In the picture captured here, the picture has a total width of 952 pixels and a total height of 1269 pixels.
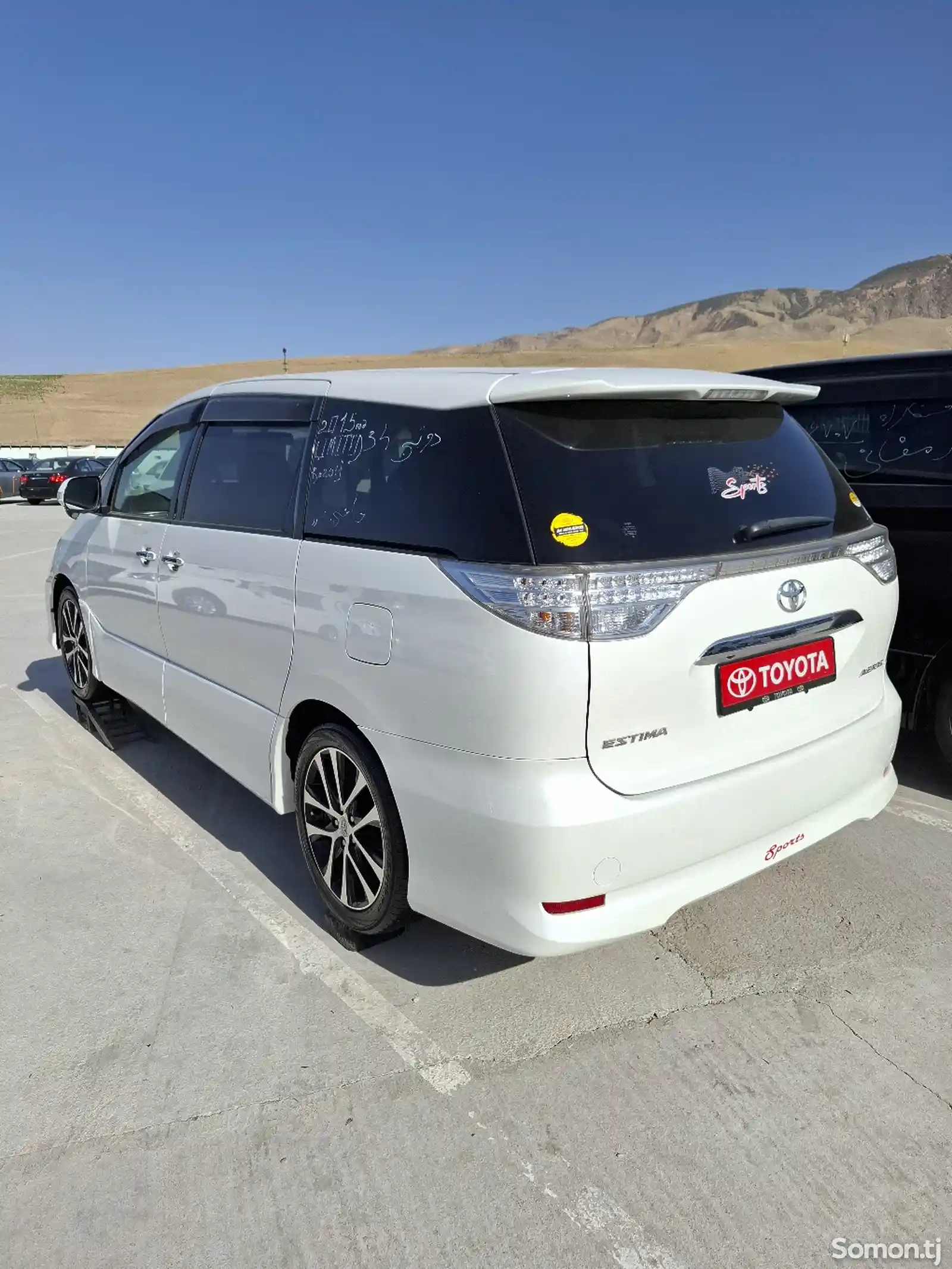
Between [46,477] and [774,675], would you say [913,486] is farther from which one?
[46,477]

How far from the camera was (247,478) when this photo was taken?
11.5 feet

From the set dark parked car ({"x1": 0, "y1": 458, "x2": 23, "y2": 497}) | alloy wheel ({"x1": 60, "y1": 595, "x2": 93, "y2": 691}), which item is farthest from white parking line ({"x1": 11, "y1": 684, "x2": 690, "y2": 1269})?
dark parked car ({"x1": 0, "y1": 458, "x2": 23, "y2": 497})

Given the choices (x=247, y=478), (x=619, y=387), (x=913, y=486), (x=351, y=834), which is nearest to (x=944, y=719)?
(x=913, y=486)

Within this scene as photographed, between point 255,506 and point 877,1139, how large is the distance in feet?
9.17

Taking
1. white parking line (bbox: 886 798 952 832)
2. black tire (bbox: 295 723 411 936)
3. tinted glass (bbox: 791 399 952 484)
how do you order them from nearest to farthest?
black tire (bbox: 295 723 411 936) → white parking line (bbox: 886 798 952 832) → tinted glass (bbox: 791 399 952 484)

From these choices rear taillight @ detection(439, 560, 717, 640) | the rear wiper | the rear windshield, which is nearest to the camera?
rear taillight @ detection(439, 560, 717, 640)

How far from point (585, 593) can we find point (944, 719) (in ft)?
9.29

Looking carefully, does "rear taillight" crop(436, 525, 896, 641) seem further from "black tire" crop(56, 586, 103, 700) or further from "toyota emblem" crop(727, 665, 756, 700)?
"black tire" crop(56, 586, 103, 700)

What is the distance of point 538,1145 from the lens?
2.21m

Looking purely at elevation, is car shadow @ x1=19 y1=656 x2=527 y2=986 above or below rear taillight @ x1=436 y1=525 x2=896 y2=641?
below

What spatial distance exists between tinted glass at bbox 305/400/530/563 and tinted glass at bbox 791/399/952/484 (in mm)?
2820

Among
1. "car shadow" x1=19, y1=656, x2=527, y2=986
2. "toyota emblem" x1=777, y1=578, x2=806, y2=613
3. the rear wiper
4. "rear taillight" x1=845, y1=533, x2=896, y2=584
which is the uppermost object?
the rear wiper

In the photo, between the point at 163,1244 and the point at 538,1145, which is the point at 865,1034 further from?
the point at 163,1244
